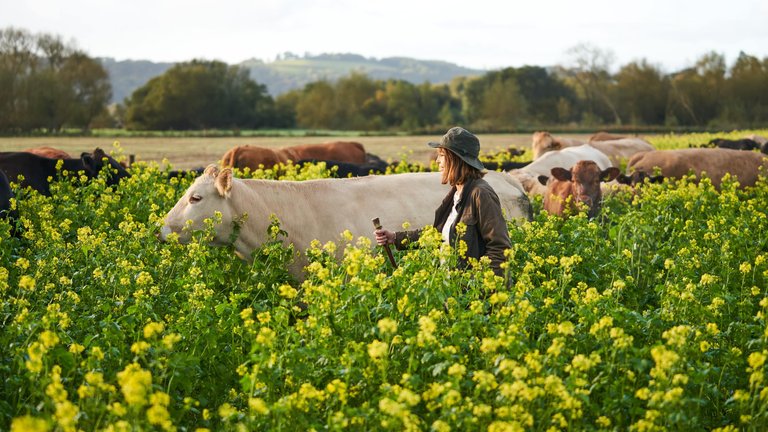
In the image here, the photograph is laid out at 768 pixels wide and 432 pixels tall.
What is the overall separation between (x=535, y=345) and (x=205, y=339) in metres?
2.20

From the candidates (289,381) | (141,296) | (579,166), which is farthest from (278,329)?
(579,166)

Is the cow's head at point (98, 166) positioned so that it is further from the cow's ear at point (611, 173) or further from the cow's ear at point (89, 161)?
the cow's ear at point (611, 173)

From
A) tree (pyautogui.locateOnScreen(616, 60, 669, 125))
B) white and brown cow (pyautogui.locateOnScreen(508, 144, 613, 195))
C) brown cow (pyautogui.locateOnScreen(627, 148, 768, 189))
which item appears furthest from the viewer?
tree (pyautogui.locateOnScreen(616, 60, 669, 125))

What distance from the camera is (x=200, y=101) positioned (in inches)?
2891

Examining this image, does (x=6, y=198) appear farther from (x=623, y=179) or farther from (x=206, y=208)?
(x=623, y=179)

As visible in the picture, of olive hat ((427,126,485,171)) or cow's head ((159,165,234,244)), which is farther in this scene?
cow's head ((159,165,234,244))

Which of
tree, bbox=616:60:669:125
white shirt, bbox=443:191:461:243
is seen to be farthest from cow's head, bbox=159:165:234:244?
tree, bbox=616:60:669:125

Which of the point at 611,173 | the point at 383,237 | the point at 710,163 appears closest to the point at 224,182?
the point at 383,237

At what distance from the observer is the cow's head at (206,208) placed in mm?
7953

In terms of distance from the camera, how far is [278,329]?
16.2ft

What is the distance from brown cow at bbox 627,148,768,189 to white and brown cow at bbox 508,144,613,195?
141 cm

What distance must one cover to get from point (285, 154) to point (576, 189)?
11.4 metres

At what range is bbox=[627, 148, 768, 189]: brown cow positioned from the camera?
60.0ft

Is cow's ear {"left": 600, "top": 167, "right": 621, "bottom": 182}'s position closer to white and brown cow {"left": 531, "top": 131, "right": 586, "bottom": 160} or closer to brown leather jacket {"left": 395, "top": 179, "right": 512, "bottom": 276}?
brown leather jacket {"left": 395, "top": 179, "right": 512, "bottom": 276}
